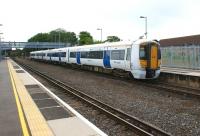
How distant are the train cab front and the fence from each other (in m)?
6.88

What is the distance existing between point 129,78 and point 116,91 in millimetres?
6067

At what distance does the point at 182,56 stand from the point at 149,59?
8940 mm

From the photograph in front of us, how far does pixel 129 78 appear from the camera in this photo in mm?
23844

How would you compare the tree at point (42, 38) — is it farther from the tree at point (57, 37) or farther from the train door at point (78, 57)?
the train door at point (78, 57)

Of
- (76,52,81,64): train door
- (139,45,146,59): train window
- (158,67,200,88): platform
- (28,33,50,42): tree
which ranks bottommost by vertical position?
(158,67,200,88): platform

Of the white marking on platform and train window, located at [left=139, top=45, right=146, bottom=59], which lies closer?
the white marking on platform

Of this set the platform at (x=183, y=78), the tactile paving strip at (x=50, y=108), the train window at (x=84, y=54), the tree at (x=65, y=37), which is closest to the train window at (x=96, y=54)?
the train window at (x=84, y=54)

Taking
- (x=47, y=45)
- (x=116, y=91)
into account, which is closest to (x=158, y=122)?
(x=116, y=91)

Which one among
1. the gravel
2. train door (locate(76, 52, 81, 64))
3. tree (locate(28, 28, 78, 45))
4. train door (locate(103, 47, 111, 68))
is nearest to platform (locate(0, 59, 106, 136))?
the gravel

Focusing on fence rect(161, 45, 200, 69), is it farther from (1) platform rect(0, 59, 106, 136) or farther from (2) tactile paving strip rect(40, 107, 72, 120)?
Result: (2) tactile paving strip rect(40, 107, 72, 120)

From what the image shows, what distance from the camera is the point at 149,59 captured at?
21.3 m

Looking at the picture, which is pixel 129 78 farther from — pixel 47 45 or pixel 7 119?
pixel 47 45

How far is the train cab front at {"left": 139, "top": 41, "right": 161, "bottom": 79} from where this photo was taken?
69.5 ft

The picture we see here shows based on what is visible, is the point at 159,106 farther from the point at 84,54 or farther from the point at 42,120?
the point at 84,54
